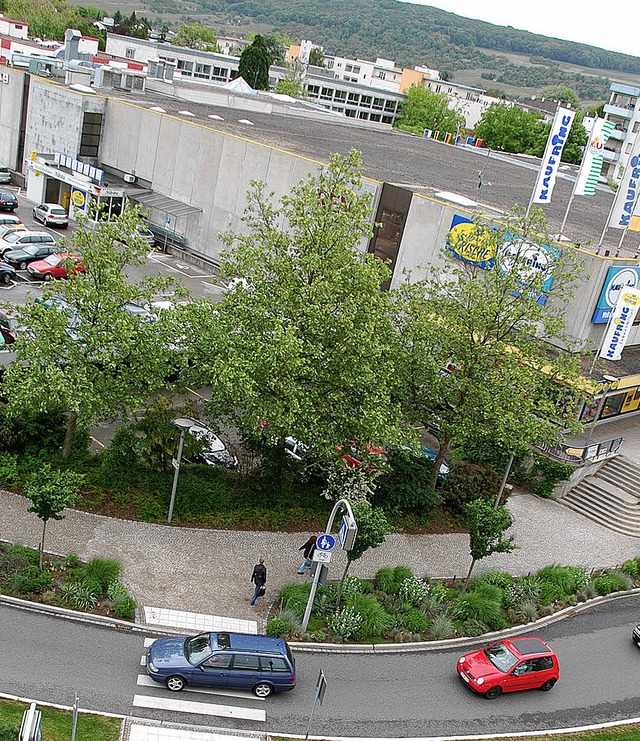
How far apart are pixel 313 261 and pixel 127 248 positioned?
→ 5187 millimetres

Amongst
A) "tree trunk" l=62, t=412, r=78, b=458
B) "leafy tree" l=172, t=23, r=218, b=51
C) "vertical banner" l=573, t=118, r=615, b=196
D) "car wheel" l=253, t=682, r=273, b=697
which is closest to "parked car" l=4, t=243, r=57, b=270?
"tree trunk" l=62, t=412, r=78, b=458

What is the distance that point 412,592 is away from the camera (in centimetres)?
2173

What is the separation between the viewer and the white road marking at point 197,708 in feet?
55.0

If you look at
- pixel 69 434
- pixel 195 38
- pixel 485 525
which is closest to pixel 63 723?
pixel 69 434

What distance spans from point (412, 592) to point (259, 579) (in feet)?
13.6

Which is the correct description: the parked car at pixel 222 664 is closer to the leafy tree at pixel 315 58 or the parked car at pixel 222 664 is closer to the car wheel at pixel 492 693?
the car wheel at pixel 492 693

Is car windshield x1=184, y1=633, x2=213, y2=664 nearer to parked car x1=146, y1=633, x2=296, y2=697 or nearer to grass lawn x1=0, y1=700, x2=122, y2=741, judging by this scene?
parked car x1=146, y1=633, x2=296, y2=697

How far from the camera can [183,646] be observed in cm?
1770

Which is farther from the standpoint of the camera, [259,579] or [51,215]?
[51,215]

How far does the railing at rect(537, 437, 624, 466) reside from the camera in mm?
30281

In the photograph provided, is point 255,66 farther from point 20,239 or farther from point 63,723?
point 63,723

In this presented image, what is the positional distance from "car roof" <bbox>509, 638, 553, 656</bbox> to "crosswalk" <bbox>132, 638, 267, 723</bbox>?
6116mm

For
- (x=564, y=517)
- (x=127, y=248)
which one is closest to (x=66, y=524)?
(x=127, y=248)

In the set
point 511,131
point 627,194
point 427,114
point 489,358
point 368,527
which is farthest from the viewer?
point 427,114
